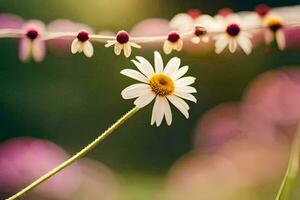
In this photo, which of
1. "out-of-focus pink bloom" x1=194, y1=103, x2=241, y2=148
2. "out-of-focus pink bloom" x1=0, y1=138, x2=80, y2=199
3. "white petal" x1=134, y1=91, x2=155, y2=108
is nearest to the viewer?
"white petal" x1=134, y1=91, x2=155, y2=108

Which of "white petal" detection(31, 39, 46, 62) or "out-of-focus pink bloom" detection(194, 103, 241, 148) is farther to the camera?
"out-of-focus pink bloom" detection(194, 103, 241, 148)

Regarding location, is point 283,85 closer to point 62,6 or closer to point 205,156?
point 205,156

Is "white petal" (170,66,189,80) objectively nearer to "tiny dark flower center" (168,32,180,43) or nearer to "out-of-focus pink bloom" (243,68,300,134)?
"tiny dark flower center" (168,32,180,43)

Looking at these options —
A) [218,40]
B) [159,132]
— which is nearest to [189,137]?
[159,132]

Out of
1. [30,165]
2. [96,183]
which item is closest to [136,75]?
[30,165]

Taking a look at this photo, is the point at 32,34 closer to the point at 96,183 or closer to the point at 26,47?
the point at 26,47

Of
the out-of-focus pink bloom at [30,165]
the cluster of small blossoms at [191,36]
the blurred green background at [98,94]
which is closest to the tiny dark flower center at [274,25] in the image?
the cluster of small blossoms at [191,36]

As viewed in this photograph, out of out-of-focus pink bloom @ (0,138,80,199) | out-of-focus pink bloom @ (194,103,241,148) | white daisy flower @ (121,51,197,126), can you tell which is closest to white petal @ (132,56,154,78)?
white daisy flower @ (121,51,197,126)
